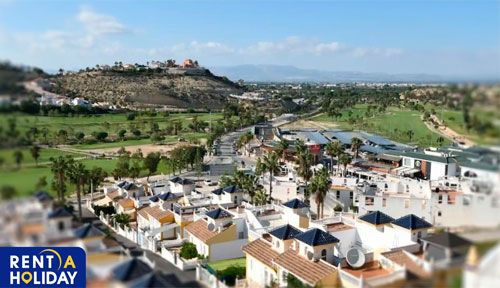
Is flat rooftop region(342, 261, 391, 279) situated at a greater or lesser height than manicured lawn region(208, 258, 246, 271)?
greater

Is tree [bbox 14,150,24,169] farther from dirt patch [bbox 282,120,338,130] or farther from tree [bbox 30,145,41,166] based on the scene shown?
dirt patch [bbox 282,120,338,130]

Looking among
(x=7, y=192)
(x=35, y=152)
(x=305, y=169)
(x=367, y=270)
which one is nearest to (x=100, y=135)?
(x=305, y=169)

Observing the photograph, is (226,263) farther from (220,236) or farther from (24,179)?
(24,179)

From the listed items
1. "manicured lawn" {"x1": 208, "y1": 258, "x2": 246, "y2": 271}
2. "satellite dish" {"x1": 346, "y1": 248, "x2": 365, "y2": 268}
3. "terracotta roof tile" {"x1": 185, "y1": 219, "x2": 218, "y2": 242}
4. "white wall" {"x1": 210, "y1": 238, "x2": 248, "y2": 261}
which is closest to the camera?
"satellite dish" {"x1": 346, "y1": 248, "x2": 365, "y2": 268}

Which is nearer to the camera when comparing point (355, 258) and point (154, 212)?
point (355, 258)

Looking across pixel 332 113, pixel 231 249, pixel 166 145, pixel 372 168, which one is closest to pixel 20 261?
pixel 231 249

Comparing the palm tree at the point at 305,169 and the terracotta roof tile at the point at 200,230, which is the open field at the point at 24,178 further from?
the palm tree at the point at 305,169

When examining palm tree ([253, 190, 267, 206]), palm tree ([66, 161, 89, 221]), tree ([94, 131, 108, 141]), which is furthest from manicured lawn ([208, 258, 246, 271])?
tree ([94, 131, 108, 141])
